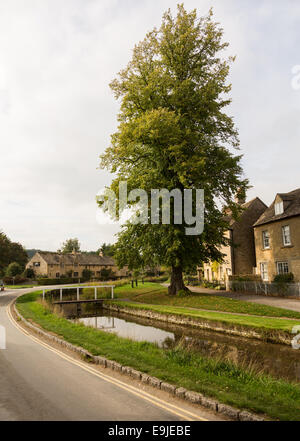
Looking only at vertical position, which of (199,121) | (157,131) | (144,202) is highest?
(199,121)

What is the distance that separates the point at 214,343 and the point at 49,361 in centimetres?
728

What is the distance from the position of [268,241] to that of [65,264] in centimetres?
5457

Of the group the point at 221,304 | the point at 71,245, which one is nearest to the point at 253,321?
the point at 221,304

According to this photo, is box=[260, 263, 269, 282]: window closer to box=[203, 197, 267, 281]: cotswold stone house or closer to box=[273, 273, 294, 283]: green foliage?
box=[203, 197, 267, 281]: cotswold stone house

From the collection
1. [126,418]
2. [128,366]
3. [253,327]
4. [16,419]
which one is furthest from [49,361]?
[253,327]

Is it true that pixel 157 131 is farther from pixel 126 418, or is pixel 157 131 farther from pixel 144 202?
pixel 126 418

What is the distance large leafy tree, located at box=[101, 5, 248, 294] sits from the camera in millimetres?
22375

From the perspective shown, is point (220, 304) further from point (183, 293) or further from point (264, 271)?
point (264, 271)

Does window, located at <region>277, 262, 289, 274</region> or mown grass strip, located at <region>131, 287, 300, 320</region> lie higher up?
window, located at <region>277, 262, 289, 274</region>

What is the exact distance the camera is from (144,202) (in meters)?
23.8

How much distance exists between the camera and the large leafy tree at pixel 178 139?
22375 mm

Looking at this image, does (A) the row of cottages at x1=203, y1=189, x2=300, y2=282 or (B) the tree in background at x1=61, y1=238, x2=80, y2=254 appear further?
(B) the tree in background at x1=61, y1=238, x2=80, y2=254

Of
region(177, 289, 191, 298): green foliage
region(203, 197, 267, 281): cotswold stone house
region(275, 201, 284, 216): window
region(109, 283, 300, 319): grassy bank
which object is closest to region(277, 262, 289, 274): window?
region(275, 201, 284, 216): window

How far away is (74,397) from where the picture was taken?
622 centimetres
